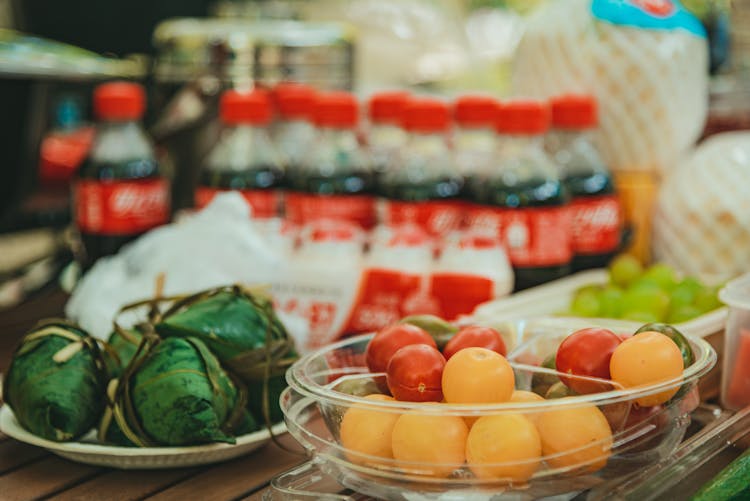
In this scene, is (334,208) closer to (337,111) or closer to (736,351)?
(337,111)

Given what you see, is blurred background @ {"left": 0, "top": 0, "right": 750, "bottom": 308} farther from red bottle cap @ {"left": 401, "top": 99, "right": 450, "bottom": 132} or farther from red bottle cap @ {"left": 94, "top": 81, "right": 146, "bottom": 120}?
red bottle cap @ {"left": 401, "top": 99, "right": 450, "bottom": 132}

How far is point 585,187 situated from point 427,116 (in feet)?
0.92

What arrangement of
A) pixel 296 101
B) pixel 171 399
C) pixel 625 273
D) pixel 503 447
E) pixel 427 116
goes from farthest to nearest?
pixel 296 101
pixel 427 116
pixel 625 273
pixel 171 399
pixel 503 447

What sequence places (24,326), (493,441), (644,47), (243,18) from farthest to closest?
1. (243,18)
2. (644,47)
3. (24,326)
4. (493,441)

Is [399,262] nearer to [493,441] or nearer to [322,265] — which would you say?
[322,265]

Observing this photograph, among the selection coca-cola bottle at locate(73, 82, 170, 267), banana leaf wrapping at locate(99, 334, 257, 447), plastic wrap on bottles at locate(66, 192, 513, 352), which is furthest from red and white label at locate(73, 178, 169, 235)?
banana leaf wrapping at locate(99, 334, 257, 447)

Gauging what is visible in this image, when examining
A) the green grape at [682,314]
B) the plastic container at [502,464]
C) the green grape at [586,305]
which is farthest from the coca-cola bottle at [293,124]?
the plastic container at [502,464]

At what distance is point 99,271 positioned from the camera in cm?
120

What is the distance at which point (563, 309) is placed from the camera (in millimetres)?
1199

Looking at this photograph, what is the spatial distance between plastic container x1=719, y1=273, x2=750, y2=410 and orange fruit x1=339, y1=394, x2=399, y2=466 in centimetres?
46

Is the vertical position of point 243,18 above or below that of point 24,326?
above

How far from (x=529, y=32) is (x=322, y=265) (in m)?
0.67

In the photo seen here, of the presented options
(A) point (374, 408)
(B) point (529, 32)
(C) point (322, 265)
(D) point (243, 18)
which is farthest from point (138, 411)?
(D) point (243, 18)

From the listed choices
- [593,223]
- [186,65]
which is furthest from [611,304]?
[186,65]
